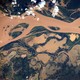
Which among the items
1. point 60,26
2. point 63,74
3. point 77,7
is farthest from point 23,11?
point 63,74

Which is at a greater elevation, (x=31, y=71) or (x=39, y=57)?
(x=39, y=57)

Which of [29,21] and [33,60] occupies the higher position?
[29,21]

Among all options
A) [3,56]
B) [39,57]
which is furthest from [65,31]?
[3,56]

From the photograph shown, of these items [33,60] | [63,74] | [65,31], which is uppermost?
[65,31]

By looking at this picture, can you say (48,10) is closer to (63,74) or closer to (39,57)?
(39,57)

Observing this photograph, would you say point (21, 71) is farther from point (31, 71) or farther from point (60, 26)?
point (60, 26)

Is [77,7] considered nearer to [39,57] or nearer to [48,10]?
[48,10]
